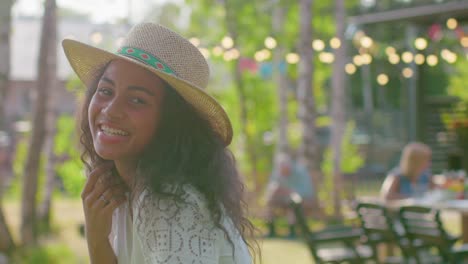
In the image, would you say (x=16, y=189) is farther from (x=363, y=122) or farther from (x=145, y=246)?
(x=363, y=122)

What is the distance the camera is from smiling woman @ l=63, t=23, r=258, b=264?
1.73 m

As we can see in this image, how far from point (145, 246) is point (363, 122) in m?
32.9

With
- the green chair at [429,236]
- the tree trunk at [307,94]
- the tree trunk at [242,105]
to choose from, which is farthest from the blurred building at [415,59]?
the green chair at [429,236]

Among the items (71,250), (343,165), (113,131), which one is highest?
(343,165)

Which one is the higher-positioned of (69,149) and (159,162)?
(69,149)

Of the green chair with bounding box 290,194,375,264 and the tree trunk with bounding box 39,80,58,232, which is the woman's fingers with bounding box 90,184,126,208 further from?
the tree trunk with bounding box 39,80,58,232

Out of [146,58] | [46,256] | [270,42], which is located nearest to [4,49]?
[46,256]

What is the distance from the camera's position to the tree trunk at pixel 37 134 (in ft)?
32.8

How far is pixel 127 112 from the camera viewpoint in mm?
1853

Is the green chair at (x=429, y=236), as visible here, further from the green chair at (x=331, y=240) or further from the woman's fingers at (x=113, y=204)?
the woman's fingers at (x=113, y=204)

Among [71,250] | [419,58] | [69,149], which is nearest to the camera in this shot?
[71,250]

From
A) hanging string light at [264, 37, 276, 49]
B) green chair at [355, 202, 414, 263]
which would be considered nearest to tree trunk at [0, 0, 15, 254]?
green chair at [355, 202, 414, 263]

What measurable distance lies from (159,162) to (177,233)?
0.69 ft

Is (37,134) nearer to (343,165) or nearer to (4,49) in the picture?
(4,49)
